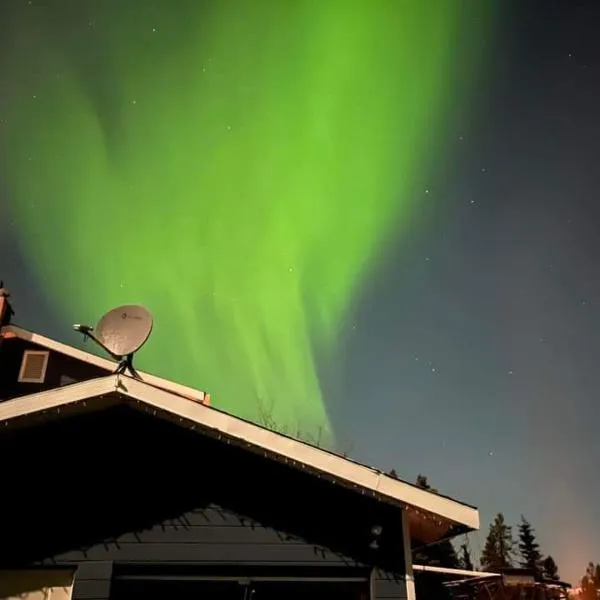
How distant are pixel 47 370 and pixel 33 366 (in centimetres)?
33

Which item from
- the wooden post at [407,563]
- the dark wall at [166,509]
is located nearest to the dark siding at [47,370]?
the dark wall at [166,509]

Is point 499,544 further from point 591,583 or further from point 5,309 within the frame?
point 5,309

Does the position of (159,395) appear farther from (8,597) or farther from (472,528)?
(472,528)

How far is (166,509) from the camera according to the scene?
6227 millimetres

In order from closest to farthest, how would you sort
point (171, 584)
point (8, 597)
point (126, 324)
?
1. point (8, 597)
2. point (171, 584)
3. point (126, 324)

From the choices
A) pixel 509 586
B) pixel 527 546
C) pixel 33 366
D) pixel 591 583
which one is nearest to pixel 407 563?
pixel 33 366

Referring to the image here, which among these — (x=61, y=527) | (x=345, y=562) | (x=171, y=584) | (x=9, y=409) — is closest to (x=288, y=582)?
(x=345, y=562)

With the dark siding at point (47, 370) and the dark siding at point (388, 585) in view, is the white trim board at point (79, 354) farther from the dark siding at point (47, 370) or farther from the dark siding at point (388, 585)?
the dark siding at point (388, 585)

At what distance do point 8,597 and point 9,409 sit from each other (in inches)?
67.8

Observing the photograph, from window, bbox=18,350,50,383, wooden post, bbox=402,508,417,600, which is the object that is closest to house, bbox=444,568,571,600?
wooden post, bbox=402,508,417,600

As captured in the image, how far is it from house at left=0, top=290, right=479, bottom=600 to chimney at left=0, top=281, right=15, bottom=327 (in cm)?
942

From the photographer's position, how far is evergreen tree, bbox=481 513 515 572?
64500 mm

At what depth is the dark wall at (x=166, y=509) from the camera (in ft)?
19.7

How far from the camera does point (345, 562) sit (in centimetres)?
604
